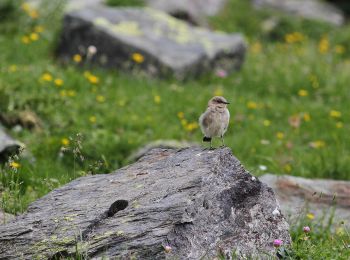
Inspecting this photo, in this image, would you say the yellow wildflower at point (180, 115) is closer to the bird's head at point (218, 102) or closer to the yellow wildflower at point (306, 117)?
the yellow wildflower at point (306, 117)

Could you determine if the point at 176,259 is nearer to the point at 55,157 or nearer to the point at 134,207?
the point at 134,207

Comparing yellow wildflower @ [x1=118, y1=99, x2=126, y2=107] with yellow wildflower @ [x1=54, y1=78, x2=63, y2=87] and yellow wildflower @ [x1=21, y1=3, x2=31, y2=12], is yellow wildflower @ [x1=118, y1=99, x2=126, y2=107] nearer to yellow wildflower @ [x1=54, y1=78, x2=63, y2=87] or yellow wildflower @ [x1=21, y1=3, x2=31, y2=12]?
yellow wildflower @ [x1=54, y1=78, x2=63, y2=87]

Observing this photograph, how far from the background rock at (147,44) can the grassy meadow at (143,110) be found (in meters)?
0.24

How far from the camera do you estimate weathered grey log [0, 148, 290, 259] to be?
4.82 meters

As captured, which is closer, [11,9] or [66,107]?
[66,107]

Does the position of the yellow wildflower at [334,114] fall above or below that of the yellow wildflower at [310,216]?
below

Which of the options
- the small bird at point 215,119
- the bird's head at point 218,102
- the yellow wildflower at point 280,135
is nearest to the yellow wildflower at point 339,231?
the small bird at point 215,119

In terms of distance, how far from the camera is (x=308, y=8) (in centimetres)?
1958

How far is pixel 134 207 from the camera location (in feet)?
16.9

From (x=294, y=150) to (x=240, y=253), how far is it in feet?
17.0

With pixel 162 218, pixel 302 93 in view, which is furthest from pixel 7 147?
pixel 302 93

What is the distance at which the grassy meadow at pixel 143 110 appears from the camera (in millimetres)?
8719

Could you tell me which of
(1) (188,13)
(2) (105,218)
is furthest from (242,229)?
(1) (188,13)

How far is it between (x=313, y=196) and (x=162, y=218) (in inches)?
119
